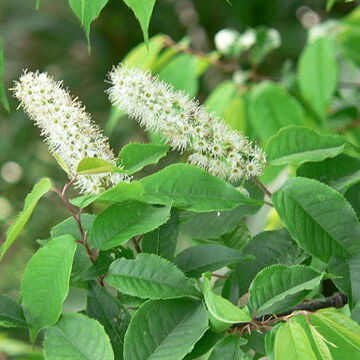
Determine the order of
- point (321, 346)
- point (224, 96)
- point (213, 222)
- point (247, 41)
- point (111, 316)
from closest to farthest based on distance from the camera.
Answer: point (321, 346)
point (111, 316)
point (213, 222)
point (224, 96)
point (247, 41)

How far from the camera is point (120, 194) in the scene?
0.66m

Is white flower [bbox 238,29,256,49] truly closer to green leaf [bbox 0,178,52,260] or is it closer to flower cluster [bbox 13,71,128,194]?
flower cluster [bbox 13,71,128,194]

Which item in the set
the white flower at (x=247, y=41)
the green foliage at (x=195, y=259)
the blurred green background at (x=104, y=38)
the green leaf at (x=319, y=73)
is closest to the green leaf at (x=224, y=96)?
the green leaf at (x=319, y=73)

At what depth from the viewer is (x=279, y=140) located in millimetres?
785

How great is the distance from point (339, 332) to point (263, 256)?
154mm

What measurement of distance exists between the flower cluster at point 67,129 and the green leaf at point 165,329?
0.42 feet

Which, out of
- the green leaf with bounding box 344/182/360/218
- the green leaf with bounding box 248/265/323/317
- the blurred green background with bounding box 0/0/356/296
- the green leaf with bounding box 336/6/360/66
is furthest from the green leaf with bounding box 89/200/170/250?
the blurred green background with bounding box 0/0/356/296

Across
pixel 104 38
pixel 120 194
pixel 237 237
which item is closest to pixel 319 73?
pixel 237 237

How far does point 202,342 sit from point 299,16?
9.09ft

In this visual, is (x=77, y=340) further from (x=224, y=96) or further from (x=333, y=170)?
(x=224, y=96)

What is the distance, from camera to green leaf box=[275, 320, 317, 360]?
59 cm

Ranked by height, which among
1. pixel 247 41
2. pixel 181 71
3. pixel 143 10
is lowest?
pixel 247 41

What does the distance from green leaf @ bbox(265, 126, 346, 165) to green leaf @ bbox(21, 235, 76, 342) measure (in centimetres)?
23

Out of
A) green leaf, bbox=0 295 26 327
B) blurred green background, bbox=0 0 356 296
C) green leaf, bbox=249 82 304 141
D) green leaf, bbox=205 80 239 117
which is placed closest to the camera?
green leaf, bbox=0 295 26 327
